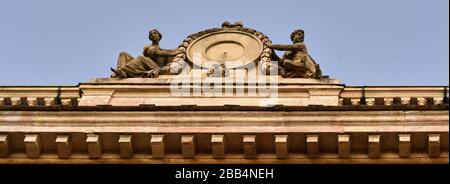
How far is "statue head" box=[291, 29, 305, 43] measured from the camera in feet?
87.1

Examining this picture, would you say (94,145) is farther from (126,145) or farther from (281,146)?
(281,146)

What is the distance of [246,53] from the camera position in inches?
1039

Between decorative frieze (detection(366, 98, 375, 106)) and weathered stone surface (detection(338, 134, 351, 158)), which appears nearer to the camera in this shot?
weathered stone surface (detection(338, 134, 351, 158))

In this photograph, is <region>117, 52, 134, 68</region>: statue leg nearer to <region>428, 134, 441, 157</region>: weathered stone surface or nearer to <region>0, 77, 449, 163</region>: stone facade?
<region>0, 77, 449, 163</region>: stone facade

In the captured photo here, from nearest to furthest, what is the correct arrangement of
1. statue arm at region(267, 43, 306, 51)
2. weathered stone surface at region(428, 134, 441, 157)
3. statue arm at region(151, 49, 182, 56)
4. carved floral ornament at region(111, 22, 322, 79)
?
weathered stone surface at region(428, 134, 441, 157) → carved floral ornament at region(111, 22, 322, 79) → statue arm at region(267, 43, 306, 51) → statue arm at region(151, 49, 182, 56)

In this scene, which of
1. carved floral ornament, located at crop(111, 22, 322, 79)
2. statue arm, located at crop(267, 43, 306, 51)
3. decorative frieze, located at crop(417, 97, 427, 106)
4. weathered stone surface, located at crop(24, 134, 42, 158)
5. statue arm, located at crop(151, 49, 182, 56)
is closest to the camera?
weathered stone surface, located at crop(24, 134, 42, 158)

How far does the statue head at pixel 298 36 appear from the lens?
26547mm

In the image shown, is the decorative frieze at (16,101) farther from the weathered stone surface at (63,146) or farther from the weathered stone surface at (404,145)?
the weathered stone surface at (404,145)

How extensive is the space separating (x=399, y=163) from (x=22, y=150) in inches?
274

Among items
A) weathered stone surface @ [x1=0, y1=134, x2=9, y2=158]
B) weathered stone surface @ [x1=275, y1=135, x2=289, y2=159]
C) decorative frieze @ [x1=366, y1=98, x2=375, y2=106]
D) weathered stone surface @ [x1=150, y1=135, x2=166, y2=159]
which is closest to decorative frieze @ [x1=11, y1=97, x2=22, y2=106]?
weathered stone surface @ [x1=0, y1=134, x2=9, y2=158]

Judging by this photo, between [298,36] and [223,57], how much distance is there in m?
1.77

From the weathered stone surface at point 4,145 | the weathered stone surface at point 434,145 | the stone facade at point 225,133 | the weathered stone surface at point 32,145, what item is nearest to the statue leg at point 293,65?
the stone facade at point 225,133

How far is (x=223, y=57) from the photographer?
86.6 feet
